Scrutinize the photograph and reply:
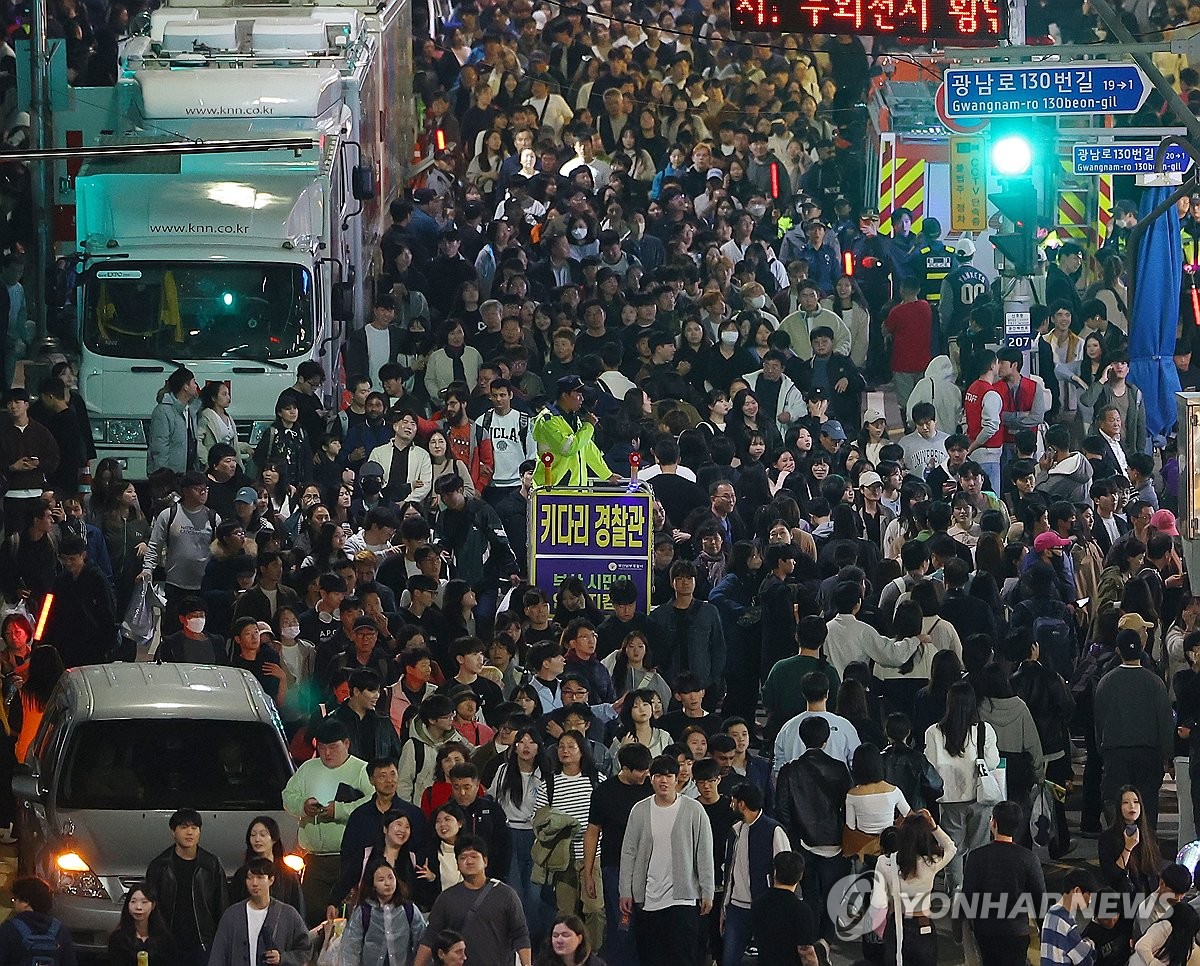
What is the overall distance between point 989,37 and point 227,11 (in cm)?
856

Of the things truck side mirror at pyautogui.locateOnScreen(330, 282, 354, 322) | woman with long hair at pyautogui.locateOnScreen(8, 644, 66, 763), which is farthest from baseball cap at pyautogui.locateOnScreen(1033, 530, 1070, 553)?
truck side mirror at pyautogui.locateOnScreen(330, 282, 354, 322)

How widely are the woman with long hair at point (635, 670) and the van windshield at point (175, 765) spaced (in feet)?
7.26

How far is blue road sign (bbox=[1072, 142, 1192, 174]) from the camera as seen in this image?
1032 inches

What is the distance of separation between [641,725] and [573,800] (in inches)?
32.4

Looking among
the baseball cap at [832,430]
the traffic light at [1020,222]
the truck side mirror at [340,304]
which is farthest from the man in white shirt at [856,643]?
the traffic light at [1020,222]

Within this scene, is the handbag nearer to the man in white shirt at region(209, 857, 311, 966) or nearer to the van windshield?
the van windshield

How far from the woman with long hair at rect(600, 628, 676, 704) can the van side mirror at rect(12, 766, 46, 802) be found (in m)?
3.46

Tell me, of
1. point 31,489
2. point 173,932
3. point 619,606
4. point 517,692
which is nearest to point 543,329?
point 31,489

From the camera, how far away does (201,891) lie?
13766 millimetres

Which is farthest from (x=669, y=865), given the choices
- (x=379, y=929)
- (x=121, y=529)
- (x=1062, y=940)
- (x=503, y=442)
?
(x=503, y=442)

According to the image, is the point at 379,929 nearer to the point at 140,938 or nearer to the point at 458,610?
the point at 140,938

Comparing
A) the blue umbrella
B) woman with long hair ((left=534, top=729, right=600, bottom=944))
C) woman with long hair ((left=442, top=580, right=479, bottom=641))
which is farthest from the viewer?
the blue umbrella

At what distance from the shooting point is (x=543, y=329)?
25.7 meters

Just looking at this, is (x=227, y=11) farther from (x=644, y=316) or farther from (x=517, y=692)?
(x=517, y=692)
